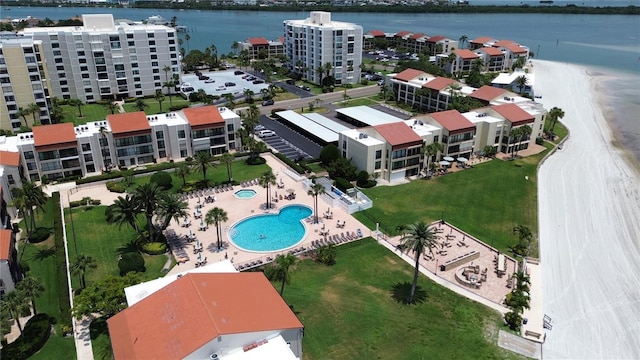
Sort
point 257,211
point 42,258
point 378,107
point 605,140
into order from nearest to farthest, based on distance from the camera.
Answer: point 42,258, point 257,211, point 605,140, point 378,107

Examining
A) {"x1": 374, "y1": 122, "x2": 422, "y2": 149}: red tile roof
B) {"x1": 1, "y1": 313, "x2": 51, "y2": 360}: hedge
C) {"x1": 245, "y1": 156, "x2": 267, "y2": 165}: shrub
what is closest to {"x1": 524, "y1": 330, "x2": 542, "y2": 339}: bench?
{"x1": 374, "y1": 122, "x2": 422, "y2": 149}: red tile roof

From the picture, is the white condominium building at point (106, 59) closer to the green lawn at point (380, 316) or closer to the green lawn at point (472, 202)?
the green lawn at point (472, 202)

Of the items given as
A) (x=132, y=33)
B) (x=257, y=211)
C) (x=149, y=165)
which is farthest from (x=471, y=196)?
(x=132, y=33)

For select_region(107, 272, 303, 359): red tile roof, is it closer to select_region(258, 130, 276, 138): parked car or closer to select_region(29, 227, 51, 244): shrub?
select_region(29, 227, 51, 244): shrub

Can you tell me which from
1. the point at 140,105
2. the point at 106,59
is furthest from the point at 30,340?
the point at 106,59

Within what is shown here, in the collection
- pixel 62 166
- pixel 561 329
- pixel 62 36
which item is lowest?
pixel 561 329

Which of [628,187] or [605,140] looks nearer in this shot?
[628,187]

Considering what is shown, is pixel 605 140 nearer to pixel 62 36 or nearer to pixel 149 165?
pixel 149 165

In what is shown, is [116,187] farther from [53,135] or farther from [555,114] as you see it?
[555,114]
